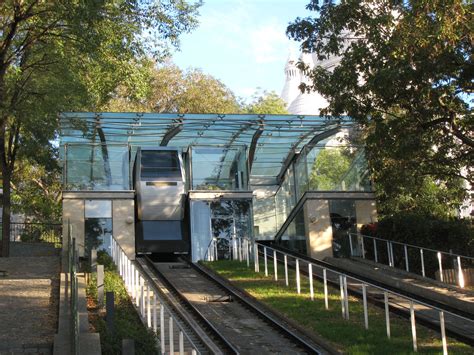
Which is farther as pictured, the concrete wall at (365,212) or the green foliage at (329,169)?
the green foliage at (329,169)

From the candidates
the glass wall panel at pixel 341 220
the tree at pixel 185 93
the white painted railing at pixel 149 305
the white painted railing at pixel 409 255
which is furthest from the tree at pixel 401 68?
the tree at pixel 185 93

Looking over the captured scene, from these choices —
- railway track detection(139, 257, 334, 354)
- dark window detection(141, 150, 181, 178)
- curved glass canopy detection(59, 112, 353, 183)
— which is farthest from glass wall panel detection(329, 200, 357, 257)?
railway track detection(139, 257, 334, 354)

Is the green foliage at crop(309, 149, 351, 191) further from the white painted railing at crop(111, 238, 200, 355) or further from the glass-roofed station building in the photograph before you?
the white painted railing at crop(111, 238, 200, 355)

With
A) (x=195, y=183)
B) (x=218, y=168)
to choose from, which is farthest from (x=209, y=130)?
(x=195, y=183)

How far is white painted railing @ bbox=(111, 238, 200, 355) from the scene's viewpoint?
10328 mm

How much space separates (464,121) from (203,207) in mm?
12799

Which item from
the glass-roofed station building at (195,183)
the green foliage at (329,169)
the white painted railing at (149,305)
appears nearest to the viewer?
the white painted railing at (149,305)

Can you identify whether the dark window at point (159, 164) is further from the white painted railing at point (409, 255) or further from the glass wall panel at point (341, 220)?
the white painted railing at point (409, 255)

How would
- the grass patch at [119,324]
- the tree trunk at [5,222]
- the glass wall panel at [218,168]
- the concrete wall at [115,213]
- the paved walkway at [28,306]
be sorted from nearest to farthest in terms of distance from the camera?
the grass patch at [119,324]
the paved walkway at [28,306]
the tree trunk at [5,222]
the concrete wall at [115,213]
the glass wall panel at [218,168]

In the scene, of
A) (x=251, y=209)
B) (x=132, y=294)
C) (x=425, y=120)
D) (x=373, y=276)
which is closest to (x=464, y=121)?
(x=425, y=120)

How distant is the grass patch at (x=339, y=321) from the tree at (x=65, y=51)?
7777 millimetres

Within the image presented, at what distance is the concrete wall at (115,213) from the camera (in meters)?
26.5

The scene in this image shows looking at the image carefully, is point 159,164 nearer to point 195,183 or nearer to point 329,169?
point 195,183

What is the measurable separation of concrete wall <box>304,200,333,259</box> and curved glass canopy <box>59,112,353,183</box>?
3520 millimetres
